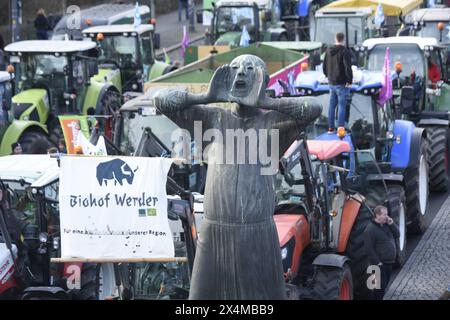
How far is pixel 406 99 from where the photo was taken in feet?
60.3

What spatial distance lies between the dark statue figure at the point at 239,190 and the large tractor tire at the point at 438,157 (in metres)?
11.9

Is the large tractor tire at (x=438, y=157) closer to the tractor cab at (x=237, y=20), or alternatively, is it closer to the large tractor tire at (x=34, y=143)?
the large tractor tire at (x=34, y=143)

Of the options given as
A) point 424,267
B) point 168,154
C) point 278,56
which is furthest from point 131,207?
point 278,56

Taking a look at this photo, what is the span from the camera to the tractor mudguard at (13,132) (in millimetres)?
19016

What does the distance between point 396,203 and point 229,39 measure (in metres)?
14.4

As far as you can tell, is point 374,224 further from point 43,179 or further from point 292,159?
point 43,179

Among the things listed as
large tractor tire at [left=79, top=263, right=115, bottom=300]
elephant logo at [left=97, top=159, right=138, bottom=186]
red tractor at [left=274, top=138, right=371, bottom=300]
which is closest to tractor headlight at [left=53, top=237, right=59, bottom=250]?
large tractor tire at [left=79, top=263, right=115, bottom=300]

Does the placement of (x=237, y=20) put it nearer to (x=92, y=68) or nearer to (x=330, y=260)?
(x=92, y=68)

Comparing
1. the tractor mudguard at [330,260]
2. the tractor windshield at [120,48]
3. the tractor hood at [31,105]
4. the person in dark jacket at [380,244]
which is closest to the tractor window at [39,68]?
the tractor hood at [31,105]

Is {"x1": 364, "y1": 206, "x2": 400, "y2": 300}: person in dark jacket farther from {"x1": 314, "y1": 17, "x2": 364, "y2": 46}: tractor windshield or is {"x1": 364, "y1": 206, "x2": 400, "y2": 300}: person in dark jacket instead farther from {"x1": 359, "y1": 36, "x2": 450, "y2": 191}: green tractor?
{"x1": 314, "y1": 17, "x2": 364, "y2": 46}: tractor windshield

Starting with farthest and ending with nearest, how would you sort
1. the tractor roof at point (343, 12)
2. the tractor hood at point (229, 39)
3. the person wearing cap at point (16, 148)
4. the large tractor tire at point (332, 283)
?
the tractor hood at point (229, 39), the tractor roof at point (343, 12), the person wearing cap at point (16, 148), the large tractor tire at point (332, 283)

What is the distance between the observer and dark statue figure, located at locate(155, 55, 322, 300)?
680 cm

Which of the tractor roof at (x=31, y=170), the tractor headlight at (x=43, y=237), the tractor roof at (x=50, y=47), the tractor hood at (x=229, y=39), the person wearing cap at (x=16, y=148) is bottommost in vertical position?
the person wearing cap at (x=16, y=148)

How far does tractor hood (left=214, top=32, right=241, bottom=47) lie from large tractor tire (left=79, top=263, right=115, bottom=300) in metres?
17.1
